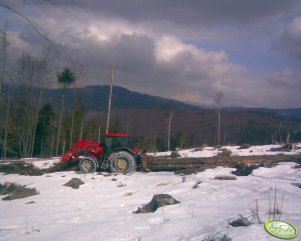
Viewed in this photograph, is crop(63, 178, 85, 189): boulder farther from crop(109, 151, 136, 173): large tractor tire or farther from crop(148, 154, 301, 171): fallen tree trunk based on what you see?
crop(148, 154, 301, 171): fallen tree trunk

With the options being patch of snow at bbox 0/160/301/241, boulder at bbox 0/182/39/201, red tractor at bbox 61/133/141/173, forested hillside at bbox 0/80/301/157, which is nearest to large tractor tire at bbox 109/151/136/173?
red tractor at bbox 61/133/141/173

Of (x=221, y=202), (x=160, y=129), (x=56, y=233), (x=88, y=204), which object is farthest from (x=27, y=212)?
(x=160, y=129)

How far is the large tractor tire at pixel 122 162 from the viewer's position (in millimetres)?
17422

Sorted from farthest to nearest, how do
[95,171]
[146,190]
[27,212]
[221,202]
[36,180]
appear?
[95,171]
[36,180]
[146,190]
[27,212]
[221,202]

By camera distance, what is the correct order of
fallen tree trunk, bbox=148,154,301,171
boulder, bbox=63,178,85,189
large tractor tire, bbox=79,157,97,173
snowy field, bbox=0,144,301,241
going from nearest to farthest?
snowy field, bbox=0,144,301,241 → boulder, bbox=63,178,85,189 → fallen tree trunk, bbox=148,154,301,171 → large tractor tire, bbox=79,157,97,173

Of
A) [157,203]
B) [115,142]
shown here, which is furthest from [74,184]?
[157,203]

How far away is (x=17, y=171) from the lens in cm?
2009

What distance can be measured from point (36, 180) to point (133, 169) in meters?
4.30

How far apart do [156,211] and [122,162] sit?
850 cm

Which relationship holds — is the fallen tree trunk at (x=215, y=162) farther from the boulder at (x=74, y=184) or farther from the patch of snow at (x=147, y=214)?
the boulder at (x=74, y=184)

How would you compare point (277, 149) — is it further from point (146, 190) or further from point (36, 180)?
point (36, 180)

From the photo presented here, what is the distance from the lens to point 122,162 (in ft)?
57.6

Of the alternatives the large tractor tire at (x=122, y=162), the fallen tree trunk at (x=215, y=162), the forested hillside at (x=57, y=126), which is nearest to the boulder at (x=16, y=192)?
the forested hillside at (x=57, y=126)

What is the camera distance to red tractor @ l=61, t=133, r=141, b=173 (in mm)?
17500
